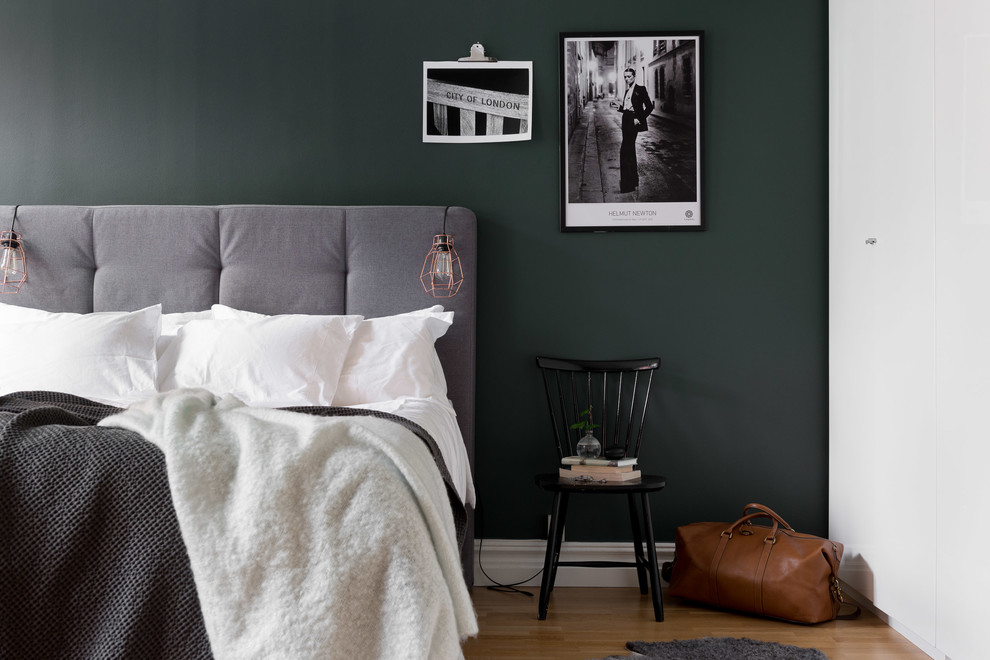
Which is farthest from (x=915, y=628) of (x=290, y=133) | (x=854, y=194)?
(x=290, y=133)

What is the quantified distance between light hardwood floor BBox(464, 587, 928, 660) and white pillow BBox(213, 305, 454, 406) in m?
0.80

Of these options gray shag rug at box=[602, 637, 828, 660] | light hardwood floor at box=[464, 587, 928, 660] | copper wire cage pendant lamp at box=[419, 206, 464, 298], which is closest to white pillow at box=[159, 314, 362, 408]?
copper wire cage pendant lamp at box=[419, 206, 464, 298]

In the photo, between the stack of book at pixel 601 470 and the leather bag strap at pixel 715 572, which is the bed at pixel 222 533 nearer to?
the stack of book at pixel 601 470

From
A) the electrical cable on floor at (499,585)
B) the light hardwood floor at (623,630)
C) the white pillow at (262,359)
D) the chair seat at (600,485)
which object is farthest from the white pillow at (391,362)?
the light hardwood floor at (623,630)

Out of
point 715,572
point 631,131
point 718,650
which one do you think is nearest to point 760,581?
point 715,572

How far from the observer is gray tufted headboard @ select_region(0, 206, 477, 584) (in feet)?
9.78

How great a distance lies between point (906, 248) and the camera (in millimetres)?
2488

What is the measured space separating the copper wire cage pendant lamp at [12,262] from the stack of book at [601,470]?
2159 mm

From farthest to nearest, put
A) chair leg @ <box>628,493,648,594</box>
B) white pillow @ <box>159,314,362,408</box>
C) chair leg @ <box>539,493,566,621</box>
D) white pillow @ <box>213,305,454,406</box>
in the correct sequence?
1. chair leg @ <box>628,493,648,594</box>
2. chair leg @ <box>539,493,566,621</box>
3. white pillow @ <box>213,305,454,406</box>
4. white pillow @ <box>159,314,362,408</box>

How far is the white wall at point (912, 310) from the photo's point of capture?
211 centimetres

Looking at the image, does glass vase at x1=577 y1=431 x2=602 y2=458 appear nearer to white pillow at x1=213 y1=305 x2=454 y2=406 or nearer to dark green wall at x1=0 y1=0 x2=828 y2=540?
dark green wall at x1=0 y1=0 x2=828 y2=540

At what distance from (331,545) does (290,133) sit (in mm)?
2352

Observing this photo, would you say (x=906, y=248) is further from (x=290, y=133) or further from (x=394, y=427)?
(x=290, y=133)

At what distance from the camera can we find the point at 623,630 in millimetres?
2562
